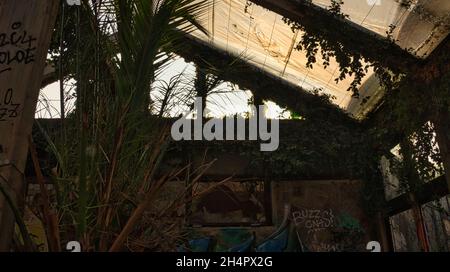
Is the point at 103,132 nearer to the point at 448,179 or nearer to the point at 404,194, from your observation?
the point at 448,179

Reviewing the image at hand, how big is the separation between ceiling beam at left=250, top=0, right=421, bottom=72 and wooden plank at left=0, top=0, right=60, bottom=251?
553 centimetres

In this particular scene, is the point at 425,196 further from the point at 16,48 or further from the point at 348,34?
the point at 16,48

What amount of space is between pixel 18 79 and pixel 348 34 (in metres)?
5.93

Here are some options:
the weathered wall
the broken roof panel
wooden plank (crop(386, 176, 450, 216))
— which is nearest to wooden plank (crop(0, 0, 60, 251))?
the broken roof panel

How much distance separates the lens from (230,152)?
8328 mm

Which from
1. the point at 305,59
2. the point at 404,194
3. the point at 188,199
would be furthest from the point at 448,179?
the point at 188,199

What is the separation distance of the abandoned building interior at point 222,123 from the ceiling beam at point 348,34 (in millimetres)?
22

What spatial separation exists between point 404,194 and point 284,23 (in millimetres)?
3821

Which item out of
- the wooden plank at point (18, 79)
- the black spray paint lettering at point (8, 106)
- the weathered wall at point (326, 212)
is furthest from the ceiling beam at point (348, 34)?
the black spray paint lettering at point (8, 106)

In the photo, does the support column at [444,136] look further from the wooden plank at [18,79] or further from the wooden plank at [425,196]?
the wooden plank at [18,79]

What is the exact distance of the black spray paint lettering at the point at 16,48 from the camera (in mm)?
1447

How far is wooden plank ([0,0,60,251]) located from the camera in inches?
50.3

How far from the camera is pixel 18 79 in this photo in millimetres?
1414
